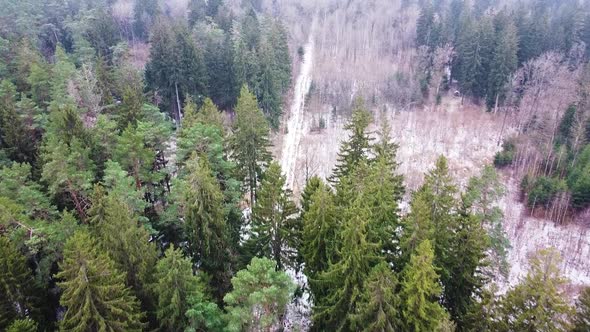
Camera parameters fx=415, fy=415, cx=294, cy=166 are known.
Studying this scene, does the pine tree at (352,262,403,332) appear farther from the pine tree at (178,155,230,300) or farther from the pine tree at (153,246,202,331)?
the pine tree at (178,155,230,300)

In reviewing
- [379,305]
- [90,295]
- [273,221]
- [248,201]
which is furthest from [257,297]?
[248,201]

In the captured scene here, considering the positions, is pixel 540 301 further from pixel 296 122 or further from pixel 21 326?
pixel 296 122

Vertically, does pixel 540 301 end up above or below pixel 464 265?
above

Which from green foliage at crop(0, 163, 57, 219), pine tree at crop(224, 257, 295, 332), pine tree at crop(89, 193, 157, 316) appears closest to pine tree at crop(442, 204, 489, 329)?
pine tree at crop(224, 257, 295, 332)

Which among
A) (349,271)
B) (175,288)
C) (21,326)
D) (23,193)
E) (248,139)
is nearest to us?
(21,326)

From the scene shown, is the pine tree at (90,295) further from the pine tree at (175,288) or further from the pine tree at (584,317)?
the pine tree at (584,317)

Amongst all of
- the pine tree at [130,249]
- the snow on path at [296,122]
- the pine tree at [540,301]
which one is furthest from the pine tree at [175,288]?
the snow on path at [296,122]

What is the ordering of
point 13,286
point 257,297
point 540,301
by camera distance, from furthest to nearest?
point 13,286
point 257,297
point 540,301

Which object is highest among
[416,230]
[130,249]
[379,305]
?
[416,230]

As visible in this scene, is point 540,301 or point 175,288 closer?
point 540,301
